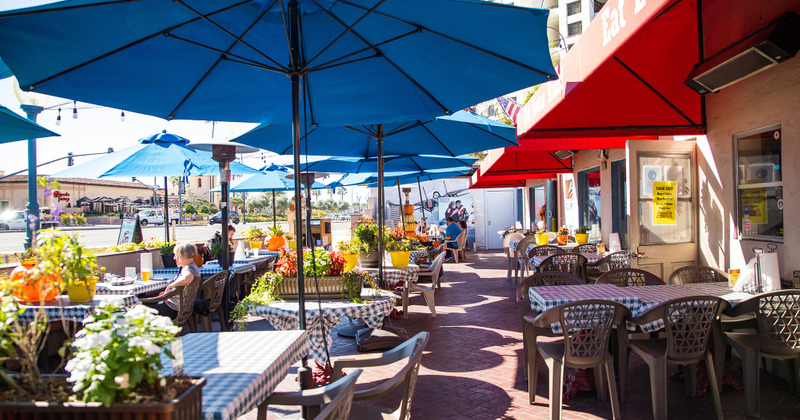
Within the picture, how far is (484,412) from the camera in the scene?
12.4ft

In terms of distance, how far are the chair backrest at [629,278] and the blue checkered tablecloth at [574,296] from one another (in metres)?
0.59

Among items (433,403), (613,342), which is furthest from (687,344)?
(433,403)

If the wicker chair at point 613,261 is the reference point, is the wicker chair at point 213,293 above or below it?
below

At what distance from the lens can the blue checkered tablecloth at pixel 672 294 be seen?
12.1ft

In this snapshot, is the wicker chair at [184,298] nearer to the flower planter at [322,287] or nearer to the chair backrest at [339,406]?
the flower planter at [322,287]

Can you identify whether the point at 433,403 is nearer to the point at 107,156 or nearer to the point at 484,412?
the point at 484,412

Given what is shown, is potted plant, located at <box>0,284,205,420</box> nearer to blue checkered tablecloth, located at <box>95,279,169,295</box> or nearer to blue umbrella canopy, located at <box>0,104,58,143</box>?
blue umbrella canopy, located at <box>0,104,58,143</box>

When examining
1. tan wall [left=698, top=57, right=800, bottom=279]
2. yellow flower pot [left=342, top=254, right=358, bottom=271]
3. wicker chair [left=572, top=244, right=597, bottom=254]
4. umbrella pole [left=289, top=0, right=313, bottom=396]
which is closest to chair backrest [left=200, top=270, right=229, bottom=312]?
yellow flower pot [left=342, top=254, right=358, bottom=271]

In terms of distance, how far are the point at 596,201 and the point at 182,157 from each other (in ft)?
28.6

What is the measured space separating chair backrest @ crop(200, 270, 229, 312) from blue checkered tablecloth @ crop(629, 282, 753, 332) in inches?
183

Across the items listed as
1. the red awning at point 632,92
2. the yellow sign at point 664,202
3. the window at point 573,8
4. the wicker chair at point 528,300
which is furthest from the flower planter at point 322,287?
the window at point 573,8

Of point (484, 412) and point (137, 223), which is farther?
point (137, 223)

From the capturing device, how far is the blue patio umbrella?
Result: 2771 mm

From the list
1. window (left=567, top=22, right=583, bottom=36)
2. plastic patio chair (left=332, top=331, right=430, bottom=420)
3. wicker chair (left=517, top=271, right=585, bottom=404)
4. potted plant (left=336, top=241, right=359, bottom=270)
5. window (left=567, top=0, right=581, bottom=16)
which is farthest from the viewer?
window (left=567, top=22, right=583, bottom=36)
